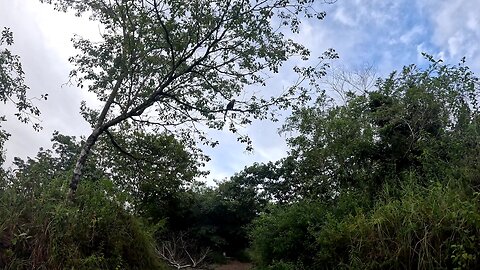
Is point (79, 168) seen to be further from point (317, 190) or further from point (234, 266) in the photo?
point (234, 266)

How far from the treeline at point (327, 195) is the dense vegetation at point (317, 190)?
0.07 feet

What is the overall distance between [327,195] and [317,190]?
48 cm

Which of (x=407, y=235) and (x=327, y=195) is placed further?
(x=327, y=195)

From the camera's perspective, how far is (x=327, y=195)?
1048cm

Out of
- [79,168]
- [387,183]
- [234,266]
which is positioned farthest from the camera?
[234,266]

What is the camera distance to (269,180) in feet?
61.9

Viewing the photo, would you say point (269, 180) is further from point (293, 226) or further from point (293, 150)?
point (293, 226)

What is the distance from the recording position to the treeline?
5090mm

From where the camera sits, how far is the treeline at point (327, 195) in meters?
5.09

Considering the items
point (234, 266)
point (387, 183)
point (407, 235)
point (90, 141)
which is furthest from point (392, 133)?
point (234, 266)

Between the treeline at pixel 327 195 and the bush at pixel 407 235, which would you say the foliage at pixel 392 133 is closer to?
the treeline at pixel 327 195

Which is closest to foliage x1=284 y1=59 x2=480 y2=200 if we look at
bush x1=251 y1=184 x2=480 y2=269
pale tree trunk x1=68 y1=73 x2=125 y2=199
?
bush x1=251 y1=184 x2=480 y2=269

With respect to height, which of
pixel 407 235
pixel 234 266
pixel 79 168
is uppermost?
pixel 79 168

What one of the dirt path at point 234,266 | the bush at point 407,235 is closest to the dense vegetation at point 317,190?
the bush at point 407,235
